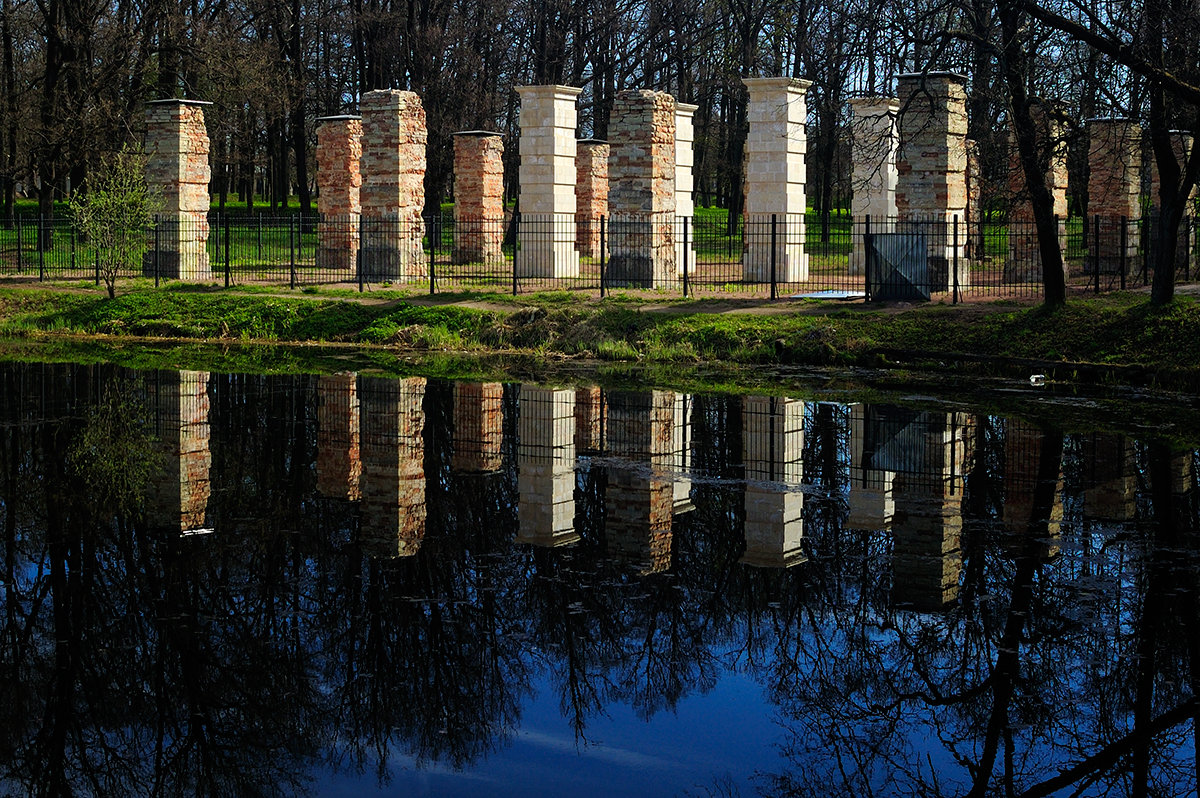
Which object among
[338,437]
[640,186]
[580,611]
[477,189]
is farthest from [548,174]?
[580,611]

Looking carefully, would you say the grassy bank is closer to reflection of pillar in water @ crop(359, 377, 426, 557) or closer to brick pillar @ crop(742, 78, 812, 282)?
reflection of pillar in water @ crop(359, 377, 426, 557)

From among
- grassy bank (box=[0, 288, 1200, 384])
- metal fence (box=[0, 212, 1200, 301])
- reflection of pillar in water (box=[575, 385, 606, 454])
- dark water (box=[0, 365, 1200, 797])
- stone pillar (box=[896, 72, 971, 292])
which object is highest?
stone pillar (box=[896, 72, 971, 292])

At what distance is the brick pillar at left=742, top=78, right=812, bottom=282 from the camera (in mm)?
29406

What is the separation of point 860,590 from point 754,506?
7.49ft

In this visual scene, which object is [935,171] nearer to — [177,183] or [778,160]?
[778,160]

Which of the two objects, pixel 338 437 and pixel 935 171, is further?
pixel 935 171

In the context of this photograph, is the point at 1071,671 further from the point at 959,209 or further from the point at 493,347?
the point at 959,209

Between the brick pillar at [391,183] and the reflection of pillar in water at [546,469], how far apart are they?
14.2m

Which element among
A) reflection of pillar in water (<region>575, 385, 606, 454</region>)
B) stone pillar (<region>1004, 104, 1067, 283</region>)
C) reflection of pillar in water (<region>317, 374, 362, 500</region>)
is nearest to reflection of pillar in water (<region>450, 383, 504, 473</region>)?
reflection of pillar in water (<region>575, 385, 606, 454</region>)

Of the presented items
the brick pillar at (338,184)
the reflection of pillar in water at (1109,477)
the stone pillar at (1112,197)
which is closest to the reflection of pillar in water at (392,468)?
the reflection of pillar in water at (1109,477)

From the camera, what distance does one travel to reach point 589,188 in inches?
1512

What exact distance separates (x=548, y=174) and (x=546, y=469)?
18.8 meters

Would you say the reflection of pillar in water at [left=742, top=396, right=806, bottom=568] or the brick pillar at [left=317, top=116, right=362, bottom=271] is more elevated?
the brick pillar at [left=317, top=116, right=362, bottom=271]

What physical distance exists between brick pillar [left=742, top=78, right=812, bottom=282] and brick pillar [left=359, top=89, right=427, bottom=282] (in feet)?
24.1
